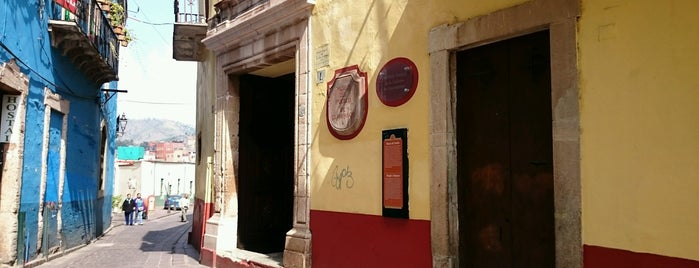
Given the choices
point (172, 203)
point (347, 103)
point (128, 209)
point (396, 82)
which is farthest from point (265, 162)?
point (172, 203)

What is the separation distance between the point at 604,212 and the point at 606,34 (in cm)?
140

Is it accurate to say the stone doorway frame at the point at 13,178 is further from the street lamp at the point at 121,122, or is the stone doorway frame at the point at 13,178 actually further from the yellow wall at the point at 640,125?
the street lamp at the point at 121,122

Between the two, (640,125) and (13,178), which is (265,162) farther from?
(640,125)

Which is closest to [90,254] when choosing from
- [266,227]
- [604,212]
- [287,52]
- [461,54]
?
[266,227]

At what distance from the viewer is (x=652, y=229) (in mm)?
3793

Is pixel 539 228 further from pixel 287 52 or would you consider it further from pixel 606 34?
pixel 287 52

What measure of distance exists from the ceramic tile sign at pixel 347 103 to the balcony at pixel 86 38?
6.32 m

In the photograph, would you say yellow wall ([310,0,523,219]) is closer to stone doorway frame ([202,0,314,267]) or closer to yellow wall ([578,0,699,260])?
stone doorway frame ([202,0,314,267])

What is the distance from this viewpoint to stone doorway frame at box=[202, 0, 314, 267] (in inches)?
289

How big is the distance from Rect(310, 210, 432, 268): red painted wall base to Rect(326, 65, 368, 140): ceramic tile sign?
109cm

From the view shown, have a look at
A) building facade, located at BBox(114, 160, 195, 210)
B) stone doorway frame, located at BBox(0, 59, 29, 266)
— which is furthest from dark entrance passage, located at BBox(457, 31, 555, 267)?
building facade, located at BBox(114, 160, 195, 210)

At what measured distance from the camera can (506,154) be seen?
505 centimetres

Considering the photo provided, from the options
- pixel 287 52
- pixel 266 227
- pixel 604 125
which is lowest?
pixel 266 227

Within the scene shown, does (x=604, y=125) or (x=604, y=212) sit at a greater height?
(x=604, y=125)
